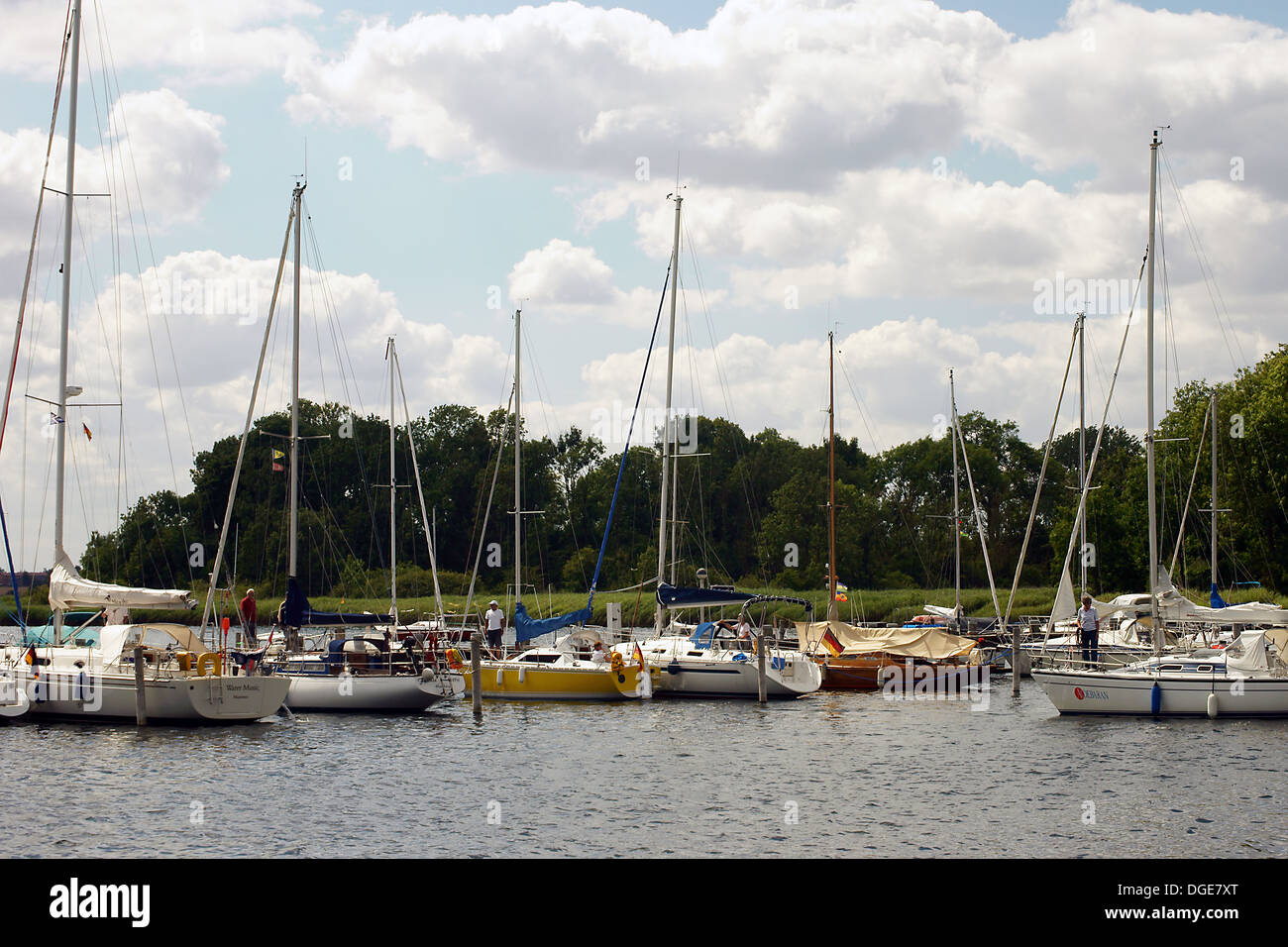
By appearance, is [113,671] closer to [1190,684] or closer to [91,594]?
[91,594]

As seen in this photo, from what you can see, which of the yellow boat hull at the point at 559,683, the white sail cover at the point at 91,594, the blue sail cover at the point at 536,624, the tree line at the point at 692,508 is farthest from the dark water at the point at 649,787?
the tree line at the point at 692,508

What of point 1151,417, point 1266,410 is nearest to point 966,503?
point 1266,410

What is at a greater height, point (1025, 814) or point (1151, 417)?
point (1151, 417)

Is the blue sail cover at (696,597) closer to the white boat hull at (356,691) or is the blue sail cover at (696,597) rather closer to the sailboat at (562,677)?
the sailboat at (562,677)

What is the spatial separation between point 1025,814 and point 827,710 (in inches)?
655

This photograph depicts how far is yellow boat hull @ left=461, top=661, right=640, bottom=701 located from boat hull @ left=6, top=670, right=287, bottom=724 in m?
7.62

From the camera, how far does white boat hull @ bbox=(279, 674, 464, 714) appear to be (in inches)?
1421

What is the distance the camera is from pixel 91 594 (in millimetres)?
34031

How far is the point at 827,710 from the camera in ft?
129

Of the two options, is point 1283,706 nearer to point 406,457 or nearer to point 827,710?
point 827,710

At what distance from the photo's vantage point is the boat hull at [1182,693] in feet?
111

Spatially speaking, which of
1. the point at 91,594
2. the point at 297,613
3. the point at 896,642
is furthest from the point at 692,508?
the point at 91,594

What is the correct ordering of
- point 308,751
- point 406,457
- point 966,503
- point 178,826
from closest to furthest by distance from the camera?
point 178,826 < point 308,751 < point 966,503 < point 406,457

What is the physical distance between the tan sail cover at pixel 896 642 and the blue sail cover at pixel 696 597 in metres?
5.30
